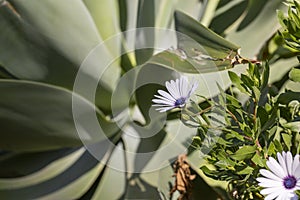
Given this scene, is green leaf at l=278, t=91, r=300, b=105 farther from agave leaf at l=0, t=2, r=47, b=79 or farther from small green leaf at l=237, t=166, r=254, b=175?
agave leaf at l=0, t=2, r=47, b=79

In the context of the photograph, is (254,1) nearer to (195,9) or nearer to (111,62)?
(195,9)

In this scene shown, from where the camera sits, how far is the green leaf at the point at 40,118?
0.82 m

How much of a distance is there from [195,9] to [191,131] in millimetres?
275

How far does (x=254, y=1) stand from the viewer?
40.8 inches

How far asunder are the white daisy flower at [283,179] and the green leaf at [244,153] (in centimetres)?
6

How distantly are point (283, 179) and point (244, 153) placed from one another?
0.24 ft

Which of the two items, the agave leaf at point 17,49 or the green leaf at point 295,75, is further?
the agave leaf at point 17,49

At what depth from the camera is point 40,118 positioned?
86 centimetres

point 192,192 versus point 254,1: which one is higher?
point 254,1

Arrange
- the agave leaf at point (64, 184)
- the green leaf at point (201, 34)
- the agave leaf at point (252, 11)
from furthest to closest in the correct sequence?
the agave leaf at point (252, 11), the agave leaf at point (64, 184), the green leaf at point (201, 34)

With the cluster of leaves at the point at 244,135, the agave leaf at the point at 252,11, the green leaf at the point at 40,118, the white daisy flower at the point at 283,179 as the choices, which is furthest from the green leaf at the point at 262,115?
the agave leaf at the point at 252,11

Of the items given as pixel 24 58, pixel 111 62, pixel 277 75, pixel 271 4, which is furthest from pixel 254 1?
pixel 24 58

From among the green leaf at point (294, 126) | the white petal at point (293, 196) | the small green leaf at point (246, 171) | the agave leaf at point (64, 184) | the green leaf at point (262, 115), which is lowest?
the white petal at point (293, 196)

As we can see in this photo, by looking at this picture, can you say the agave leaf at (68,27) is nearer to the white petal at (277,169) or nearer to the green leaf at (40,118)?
the green leaf at (40,118)
